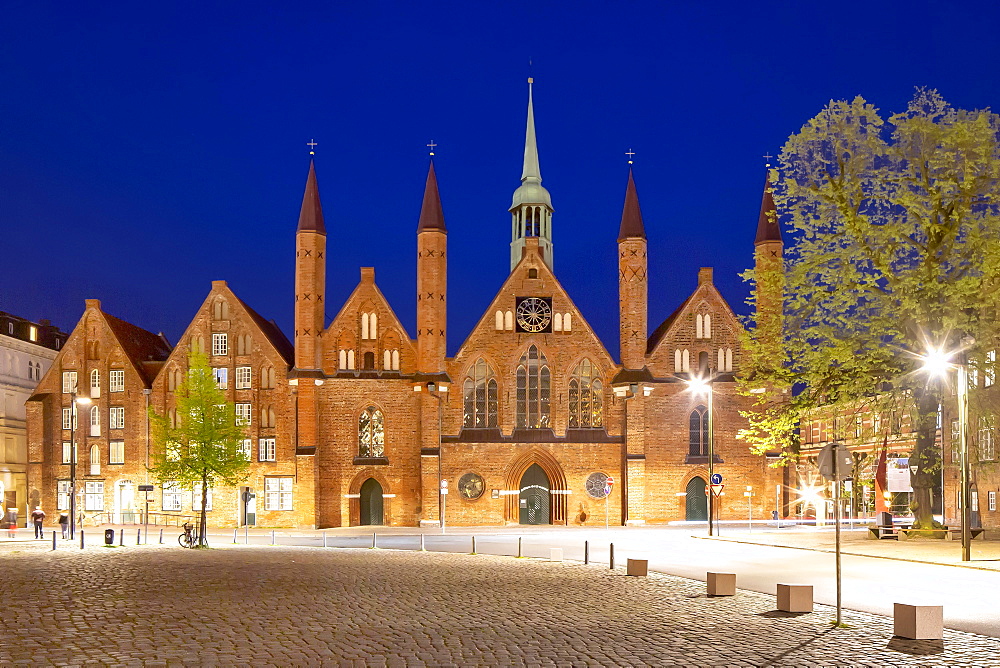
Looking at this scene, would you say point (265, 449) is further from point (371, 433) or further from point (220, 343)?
point (220, 343)

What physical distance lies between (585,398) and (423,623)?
160ft

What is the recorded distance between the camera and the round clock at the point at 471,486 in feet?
207

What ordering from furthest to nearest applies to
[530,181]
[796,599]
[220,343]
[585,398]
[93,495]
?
[530,181], [93,495], [220,343], [585,398], [796,599]

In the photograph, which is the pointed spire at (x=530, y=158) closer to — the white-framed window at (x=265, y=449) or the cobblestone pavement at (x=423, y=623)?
the white-framed window at (x=265, y=449)

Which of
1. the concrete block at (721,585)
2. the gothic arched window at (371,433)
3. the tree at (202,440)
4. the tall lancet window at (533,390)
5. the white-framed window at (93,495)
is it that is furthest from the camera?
the white-framed window at (93,495)

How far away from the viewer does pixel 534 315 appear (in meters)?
65.4

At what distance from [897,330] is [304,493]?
1444 inches

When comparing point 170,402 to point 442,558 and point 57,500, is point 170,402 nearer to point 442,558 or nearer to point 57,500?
point 57,500

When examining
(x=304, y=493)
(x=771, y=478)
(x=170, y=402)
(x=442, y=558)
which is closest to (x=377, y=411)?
(x=304, y=493)

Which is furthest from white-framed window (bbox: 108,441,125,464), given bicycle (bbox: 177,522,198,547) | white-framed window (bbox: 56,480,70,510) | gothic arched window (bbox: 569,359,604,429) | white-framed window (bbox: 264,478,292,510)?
gothic arched window (bbox: 569,359,604,429)

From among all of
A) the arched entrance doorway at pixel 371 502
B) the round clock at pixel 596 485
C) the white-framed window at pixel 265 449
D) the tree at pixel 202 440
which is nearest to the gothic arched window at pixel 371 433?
the arched entrance doorway at pixel 371 502

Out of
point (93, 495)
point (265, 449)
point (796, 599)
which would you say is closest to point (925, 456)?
point (796, 599)

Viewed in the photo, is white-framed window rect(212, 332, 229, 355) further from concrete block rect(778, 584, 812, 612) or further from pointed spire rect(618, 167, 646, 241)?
concrete block rect(778, 584, 812, 612)

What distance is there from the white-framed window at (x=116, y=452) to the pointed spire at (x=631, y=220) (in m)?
33.9
